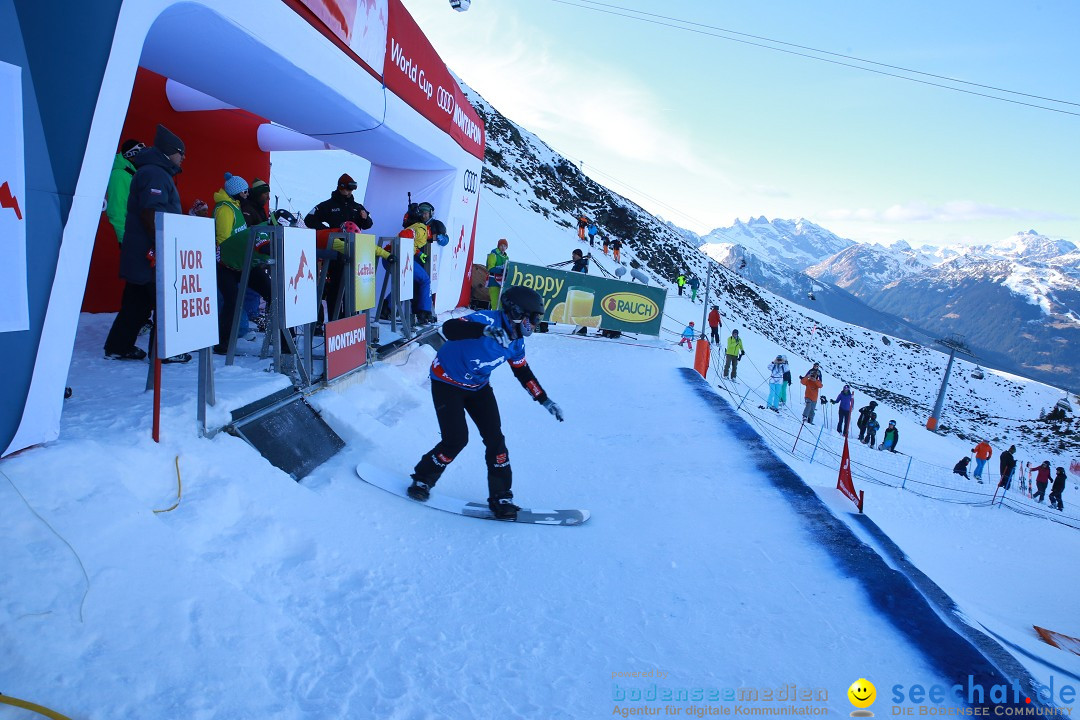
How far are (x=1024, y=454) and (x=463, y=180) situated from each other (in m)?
41.9

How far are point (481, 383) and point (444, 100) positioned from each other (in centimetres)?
628


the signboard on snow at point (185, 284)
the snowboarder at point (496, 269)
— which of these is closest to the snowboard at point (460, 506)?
the signboard on snow at point (185, 284)

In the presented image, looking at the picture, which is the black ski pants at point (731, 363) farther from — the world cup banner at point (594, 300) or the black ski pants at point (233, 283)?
the black ski pants at point (233, 283)

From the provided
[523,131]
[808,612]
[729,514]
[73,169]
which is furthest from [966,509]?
[523,131]

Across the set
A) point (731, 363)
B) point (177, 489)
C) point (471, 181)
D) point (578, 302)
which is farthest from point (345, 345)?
point (731, 363)

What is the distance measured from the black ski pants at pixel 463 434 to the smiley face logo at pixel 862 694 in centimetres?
237

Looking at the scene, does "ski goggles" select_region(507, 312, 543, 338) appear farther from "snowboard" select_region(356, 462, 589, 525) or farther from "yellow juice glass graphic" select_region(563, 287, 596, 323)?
"yellow juice glass graphic" select_region(563, 287, 596, 323)

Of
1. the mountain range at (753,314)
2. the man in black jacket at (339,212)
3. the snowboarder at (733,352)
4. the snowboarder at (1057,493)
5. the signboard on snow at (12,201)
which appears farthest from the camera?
the mountain range at (753,314)

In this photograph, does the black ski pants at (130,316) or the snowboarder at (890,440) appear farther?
the snowboarder at (890,440)

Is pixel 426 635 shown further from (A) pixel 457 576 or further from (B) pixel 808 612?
(B) pixel 808 612

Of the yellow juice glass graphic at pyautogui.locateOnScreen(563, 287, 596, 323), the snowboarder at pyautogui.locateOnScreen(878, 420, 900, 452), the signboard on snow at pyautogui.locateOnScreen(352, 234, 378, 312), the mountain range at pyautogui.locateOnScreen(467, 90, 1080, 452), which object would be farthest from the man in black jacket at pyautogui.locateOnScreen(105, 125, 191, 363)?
the snowboarder at pyautogui.locateOnScreen(878, 420, 900, 452)

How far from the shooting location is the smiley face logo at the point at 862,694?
2.43 metres

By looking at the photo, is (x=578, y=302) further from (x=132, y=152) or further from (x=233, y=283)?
(x=132, y=152)

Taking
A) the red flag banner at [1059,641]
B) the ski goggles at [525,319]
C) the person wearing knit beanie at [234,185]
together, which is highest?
the person wearing knit beanie at [234,185]
